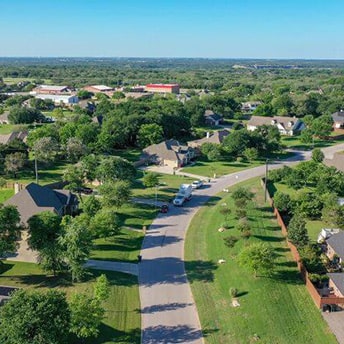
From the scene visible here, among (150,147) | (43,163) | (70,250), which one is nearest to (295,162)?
(150,147)

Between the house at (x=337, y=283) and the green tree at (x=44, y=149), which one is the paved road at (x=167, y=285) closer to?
the house at (x=337, y=283)

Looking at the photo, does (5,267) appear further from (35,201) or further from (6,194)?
(6,194)

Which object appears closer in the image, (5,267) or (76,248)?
(76,248)

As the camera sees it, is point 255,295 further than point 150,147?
No

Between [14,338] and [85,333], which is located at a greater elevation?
[14,338]

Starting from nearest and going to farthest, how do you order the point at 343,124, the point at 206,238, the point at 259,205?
1. the point at 206,238
2. the point at 259,205
3. the point at 343,124

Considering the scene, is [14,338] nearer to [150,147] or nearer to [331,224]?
[331,224]

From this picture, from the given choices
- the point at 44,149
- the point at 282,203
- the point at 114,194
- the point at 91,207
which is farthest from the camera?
the point at 44,149

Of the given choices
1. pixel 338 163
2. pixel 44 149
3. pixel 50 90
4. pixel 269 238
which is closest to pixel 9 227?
pixel 269 238
